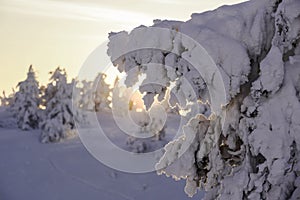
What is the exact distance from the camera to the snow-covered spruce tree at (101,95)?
158 feet

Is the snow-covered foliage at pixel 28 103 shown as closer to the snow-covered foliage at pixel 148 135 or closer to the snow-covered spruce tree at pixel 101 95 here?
the snow-covered spruce tree at pixel 101 95

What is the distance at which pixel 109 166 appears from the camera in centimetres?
3216

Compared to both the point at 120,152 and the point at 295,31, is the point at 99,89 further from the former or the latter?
the point at 295,31

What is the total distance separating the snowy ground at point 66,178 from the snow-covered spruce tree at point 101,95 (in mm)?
12295

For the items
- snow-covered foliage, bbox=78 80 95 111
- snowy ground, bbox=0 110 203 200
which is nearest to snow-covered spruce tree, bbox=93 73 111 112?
snow-covered foliage, bbox=78 80 95 111

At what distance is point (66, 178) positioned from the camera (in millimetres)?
30234

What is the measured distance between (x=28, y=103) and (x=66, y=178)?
1210 centimetres

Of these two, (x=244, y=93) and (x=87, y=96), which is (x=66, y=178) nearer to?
(x=87, y=96)

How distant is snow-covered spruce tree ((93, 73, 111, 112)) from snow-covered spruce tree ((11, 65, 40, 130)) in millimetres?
7668

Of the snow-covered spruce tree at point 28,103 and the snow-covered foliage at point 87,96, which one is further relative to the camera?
the snow-covered foliage at point 87,96

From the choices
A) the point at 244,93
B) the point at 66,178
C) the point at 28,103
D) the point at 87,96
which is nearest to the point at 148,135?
the point at 66,178

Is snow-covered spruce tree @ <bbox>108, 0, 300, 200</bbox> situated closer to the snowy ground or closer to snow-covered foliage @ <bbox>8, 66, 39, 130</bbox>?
the snowy ground

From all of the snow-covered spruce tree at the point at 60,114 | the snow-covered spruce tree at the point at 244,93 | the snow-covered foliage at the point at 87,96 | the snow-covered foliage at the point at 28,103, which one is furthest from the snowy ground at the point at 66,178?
the snow-covered spruce tree at the point at 244,93

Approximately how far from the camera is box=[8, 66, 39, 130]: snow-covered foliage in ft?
132
